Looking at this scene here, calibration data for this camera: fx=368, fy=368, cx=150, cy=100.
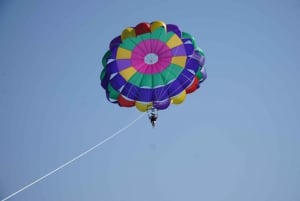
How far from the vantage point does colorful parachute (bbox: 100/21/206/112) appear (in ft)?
49.9

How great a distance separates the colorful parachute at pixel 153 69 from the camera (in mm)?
15219

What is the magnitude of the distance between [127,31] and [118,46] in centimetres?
80

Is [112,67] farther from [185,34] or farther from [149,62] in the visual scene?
[185,34]

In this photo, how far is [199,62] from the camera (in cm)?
1530

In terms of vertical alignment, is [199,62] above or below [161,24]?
below

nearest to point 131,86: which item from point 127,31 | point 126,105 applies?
point 126,105

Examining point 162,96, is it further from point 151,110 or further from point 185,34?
point 185,34

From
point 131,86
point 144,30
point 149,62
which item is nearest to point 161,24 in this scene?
point 144,30

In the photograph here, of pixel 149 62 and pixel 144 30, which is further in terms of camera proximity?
pixel 149 62

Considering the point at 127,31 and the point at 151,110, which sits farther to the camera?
the point at 151,110

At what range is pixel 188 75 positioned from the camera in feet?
51.2

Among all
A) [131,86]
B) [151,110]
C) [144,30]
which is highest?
[144,30]

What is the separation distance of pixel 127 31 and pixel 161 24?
4.58 feet

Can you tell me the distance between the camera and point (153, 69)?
1591cm
